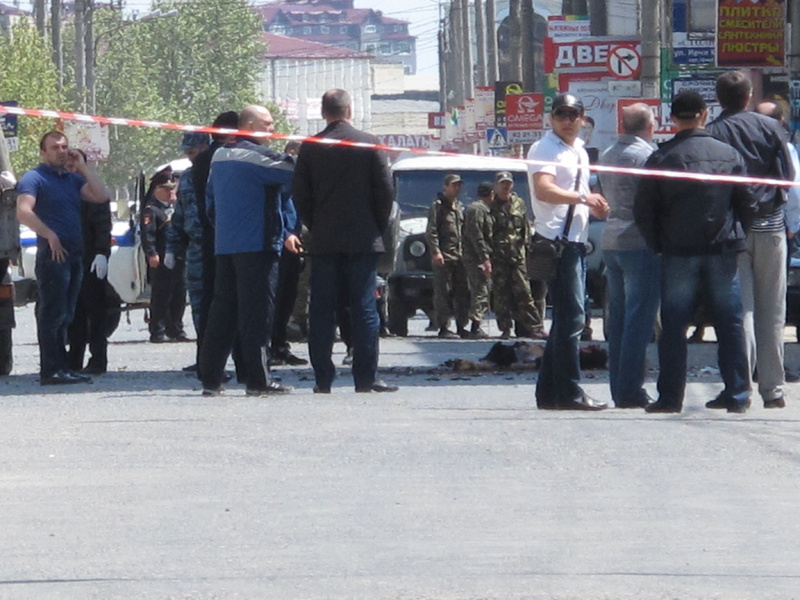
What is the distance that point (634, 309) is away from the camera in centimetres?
1109

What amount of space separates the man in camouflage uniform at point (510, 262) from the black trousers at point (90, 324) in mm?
6182

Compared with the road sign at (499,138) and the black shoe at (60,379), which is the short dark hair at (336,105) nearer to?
the black shoe at (60,379)

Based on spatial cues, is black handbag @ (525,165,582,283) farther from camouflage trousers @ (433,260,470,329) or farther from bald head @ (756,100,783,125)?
camouflage trousers @ (433,260,470,329)

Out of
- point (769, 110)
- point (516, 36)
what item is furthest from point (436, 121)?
point (769, 110)

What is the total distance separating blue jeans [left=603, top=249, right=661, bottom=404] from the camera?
435 inches

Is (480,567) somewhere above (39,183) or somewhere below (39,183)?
below

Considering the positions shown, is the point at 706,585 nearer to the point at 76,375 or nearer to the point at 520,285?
the point at 76,375

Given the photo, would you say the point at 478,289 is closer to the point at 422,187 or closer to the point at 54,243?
the point at 422,187

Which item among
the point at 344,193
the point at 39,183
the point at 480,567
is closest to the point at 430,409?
the point at 344,193

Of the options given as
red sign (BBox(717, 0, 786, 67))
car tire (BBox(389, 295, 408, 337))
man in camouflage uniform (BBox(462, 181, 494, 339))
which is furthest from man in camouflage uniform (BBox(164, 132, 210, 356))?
red sign (BBox(717, 0, 786, 67))

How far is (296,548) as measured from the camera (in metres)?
6.99

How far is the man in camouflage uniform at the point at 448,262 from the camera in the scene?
67.3 feet

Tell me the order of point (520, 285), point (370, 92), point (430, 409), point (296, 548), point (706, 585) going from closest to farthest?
point (706, 585) → point (296, 548) → point (430, 409) → point (520, 285) → point (370, 92)

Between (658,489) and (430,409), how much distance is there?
3.40 m
